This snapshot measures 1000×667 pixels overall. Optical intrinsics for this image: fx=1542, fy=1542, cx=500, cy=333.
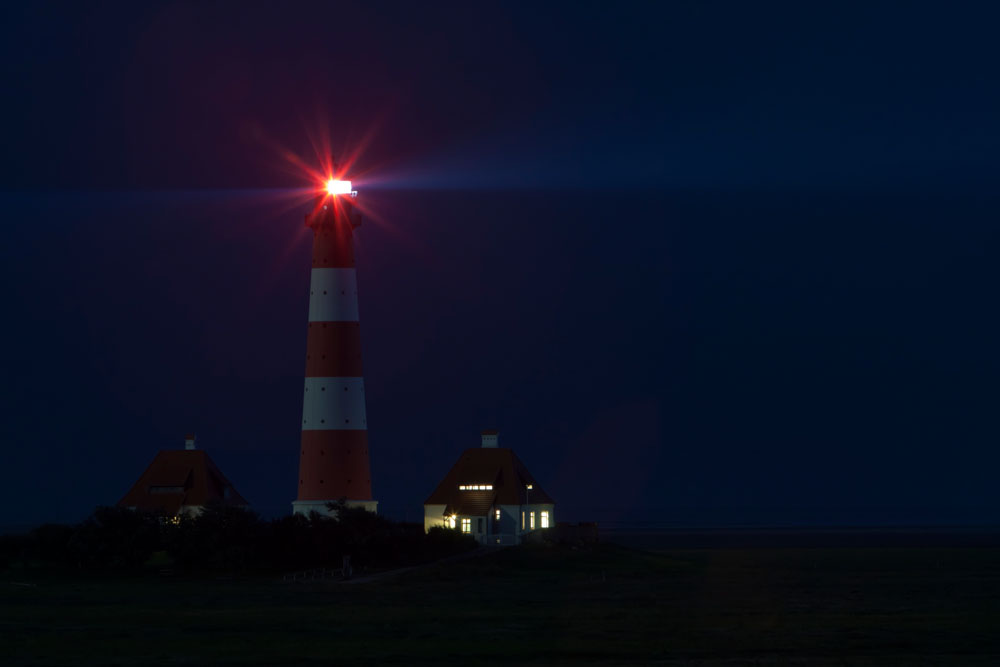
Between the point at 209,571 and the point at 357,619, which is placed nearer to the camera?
the point at 357,619

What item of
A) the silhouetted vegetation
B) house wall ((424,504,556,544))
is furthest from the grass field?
house wall ((424,504,556,544))

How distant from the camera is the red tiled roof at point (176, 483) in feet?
280

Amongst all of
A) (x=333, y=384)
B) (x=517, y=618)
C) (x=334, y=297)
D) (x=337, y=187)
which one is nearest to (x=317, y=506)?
(x=333, y=384)

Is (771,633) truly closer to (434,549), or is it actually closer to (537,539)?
(434,549)

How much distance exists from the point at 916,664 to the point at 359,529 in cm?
3735

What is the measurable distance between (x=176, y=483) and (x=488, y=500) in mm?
17440

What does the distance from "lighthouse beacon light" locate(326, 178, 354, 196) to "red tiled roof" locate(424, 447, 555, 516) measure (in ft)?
60.0

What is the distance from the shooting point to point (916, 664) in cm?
3991

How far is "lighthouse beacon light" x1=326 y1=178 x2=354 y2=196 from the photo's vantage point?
263 ft

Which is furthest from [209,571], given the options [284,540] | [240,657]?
[240,657]

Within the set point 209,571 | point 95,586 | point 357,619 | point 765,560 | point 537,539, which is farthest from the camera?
point 765,560

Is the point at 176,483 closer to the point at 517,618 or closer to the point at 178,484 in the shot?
the point at 178,484

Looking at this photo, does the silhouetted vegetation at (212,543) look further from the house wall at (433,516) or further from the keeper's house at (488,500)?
the house wall at (433,516)

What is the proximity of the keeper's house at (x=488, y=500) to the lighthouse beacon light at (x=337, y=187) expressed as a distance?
18357 mm
